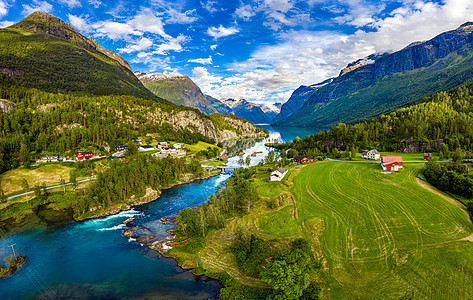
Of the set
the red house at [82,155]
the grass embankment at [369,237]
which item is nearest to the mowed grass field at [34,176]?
the red house at [82,155]

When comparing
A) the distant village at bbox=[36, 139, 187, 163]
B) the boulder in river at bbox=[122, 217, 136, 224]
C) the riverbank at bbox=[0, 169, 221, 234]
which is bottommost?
the boulder in river at bbox=[122, 217, 136, 224]

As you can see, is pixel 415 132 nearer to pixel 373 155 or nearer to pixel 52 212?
pixel 373 155

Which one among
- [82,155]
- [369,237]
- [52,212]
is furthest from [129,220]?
[82,155]

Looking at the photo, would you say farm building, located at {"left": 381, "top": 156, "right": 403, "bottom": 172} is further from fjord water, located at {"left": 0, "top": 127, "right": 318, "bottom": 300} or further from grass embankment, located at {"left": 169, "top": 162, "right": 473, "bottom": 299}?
fjord water, located at {"left": 0, "top": 127, "right": 318, "bottom": 300}

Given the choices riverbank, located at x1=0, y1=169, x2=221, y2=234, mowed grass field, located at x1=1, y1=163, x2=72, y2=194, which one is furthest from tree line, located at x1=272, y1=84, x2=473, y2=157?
mowed grass field, located at x1=1, y1=163, x2=72, y2=194

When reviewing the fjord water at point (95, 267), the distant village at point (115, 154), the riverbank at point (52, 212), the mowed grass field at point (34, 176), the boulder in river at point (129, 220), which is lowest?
the fjord water at point (95, 267)

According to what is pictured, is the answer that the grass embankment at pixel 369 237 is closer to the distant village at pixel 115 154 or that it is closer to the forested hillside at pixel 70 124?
the distant village at pixel 115 154
